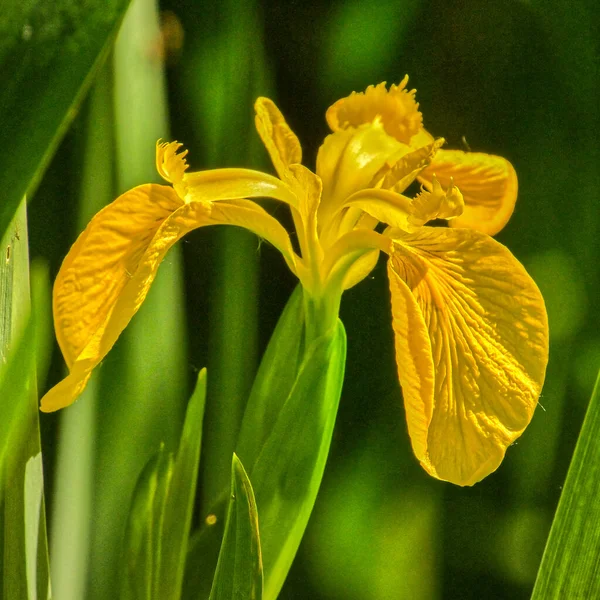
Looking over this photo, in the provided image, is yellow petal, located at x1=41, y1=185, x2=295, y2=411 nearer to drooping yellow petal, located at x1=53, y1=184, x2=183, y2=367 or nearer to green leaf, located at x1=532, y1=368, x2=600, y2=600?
drooping yellow petal, located at x1=53, y1=184, x2=183, y2=367

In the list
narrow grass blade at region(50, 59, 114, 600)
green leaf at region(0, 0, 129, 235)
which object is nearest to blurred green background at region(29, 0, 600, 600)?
narrow grass blade at region(50, 59, 114, 600)

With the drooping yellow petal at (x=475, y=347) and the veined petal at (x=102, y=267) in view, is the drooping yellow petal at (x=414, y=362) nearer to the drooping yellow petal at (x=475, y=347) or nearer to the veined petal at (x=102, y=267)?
the drooping yellow petal at (x=475, y=347)

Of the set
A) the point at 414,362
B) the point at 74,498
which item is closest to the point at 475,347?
the point at 414,362

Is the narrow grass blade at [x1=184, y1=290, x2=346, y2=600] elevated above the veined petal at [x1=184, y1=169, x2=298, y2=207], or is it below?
below

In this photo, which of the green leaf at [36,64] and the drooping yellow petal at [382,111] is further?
the drooping yellow petal at [382,111]

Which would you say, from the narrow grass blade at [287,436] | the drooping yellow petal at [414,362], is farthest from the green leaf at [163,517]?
the drooping yellow petal at [414,362]

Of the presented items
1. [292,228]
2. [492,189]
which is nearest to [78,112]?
[292,228]
